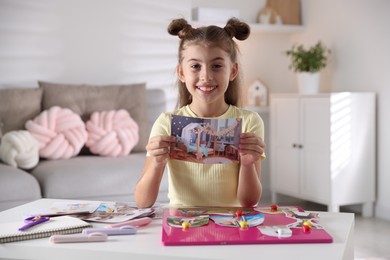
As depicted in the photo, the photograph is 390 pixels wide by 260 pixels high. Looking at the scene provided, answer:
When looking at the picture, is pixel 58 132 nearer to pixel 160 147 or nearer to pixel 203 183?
pixel 203 183

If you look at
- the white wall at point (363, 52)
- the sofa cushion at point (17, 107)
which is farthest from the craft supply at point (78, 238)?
the white wall at point (363, 52)

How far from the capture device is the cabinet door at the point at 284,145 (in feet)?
12.8

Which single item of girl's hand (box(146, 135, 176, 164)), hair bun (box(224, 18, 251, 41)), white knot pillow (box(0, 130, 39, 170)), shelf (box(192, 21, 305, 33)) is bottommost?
white knot pillow (box(0, 130, 39, 170))

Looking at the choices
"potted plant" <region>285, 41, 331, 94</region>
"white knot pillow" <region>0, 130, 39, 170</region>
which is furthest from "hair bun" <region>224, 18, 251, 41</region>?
"potted plant" <region>285, 41, 331, 94</region>

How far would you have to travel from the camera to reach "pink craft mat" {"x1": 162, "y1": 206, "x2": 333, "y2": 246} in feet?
3.67

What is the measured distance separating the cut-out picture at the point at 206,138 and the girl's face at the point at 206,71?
0.92 ft

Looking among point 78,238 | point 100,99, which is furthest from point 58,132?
point 78,238

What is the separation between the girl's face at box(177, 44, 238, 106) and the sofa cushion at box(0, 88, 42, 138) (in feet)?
6.05

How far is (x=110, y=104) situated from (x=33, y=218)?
216cm

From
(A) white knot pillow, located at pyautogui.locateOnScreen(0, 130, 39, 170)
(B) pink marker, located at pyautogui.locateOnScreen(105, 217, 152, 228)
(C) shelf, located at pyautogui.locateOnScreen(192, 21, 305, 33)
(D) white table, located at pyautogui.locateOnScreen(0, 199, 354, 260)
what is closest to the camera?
(D) white table, located at pyautogui.locateOnScreen(0, 199, 354, 260)

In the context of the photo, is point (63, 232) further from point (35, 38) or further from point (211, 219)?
point (35, 38)

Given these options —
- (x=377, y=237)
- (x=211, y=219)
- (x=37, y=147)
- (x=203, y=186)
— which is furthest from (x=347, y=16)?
(x=211, y=219)

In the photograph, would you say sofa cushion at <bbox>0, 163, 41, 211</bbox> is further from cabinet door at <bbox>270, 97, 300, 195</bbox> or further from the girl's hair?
cabinet door at <bbox>270, 97, 300, 195</bbox>

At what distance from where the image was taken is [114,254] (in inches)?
42.9
